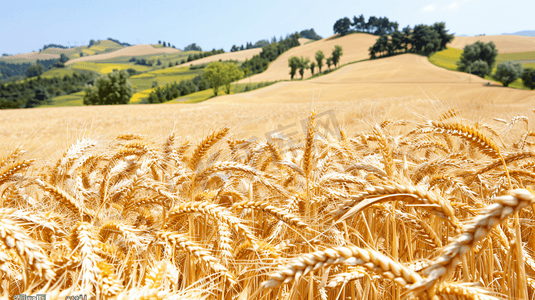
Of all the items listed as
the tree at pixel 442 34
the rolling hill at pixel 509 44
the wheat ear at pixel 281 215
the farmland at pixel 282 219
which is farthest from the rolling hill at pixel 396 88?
the rolling hill at pixel 509 44

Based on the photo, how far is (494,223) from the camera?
0.70 metres

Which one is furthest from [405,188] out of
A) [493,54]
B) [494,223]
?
[493,54]

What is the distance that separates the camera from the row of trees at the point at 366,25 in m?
131

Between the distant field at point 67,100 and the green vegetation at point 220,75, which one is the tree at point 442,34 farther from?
the distant field at point 67,100

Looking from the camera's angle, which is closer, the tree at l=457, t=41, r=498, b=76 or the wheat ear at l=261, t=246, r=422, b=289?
the wheat ear at l=261, t=246, r=422, b=289

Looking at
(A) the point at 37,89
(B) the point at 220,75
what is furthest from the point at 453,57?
(A) the point at 37,89

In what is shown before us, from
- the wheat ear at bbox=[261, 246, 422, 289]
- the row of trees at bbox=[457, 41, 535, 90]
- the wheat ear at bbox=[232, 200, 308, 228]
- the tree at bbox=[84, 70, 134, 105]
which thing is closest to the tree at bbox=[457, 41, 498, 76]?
the row of trees at bbox=[457, 41, 535, 90]

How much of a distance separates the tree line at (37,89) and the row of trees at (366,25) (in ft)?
339

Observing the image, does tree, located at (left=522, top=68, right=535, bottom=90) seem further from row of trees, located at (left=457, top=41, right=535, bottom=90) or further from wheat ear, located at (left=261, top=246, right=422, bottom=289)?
wheat ear, located at (left=261, top=246, right=422, bottom=289)

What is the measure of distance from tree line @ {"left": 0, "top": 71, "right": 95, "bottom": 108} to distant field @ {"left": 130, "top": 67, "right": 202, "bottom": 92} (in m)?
15.2

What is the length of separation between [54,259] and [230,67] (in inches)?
2807

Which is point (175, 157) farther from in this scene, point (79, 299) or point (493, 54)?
point (493, 54)

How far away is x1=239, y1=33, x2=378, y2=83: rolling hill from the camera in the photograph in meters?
83.6

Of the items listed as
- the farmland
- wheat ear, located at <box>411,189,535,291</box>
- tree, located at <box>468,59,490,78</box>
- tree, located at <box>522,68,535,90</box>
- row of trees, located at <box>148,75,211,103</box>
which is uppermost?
row of trees, located at <box>148,75,211,103</box>
